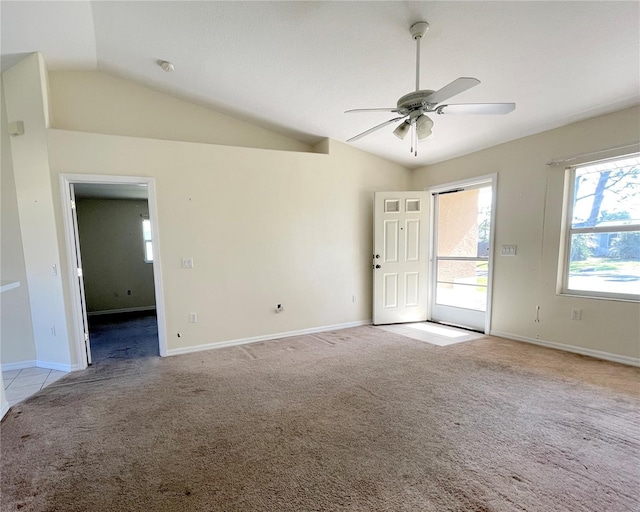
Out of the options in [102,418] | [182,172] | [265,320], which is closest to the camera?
[102,418]

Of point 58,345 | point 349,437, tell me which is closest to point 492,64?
point 349,437

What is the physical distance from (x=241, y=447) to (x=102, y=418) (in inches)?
48.4

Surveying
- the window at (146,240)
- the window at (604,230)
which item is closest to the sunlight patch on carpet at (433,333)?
the window at (604,230)

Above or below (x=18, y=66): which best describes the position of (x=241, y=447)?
below

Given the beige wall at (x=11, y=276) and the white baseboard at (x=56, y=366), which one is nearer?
the beige wall at (x=11, y=276)

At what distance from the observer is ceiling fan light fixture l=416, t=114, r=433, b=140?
7.08ft

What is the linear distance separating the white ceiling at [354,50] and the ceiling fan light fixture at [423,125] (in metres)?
0.73

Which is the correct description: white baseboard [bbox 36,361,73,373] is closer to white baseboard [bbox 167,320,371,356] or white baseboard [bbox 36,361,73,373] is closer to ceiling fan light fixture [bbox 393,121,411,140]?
white baseboard [bbox 167,320,371,356]

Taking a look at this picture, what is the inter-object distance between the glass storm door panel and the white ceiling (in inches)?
47.3

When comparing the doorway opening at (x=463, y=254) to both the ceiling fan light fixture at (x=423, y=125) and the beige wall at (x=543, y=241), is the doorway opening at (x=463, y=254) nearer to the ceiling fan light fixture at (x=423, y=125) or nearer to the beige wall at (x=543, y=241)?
the beige wall at (x=543, y=241)

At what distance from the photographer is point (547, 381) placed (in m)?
2.75

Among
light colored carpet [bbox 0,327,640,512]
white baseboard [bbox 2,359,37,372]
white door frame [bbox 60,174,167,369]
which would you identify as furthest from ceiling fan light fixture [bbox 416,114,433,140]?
white baseboard [bbox 2,359,37,372]

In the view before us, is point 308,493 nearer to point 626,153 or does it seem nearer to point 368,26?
point 368,26

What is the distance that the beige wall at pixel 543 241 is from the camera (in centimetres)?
310
